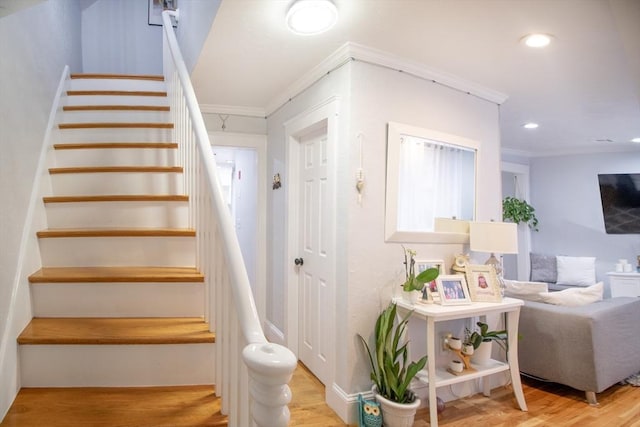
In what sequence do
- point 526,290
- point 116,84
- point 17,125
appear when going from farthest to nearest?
point 116,84 < point 526,290 < point 17,125

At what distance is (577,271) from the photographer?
516 centimetres

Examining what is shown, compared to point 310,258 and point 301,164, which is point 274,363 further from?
point 301,164

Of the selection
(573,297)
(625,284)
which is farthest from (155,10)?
(625,284)

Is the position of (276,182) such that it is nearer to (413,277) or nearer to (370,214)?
(370,214)

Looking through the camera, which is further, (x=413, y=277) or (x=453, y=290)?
(x=453, y=290)

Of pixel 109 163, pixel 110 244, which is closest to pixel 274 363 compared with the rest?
pixel 110 244

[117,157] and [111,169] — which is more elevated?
[117,157]

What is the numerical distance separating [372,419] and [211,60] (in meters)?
2.54

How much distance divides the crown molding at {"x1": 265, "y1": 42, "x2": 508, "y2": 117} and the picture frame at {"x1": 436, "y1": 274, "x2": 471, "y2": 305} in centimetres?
144

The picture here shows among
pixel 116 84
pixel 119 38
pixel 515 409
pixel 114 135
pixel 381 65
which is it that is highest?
pixel 119 38

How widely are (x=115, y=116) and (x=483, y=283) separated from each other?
3112 mm

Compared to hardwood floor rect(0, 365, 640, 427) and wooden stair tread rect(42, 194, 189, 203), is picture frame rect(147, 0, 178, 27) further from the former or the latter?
hardwood floor rect(0, 365, 640, 427)

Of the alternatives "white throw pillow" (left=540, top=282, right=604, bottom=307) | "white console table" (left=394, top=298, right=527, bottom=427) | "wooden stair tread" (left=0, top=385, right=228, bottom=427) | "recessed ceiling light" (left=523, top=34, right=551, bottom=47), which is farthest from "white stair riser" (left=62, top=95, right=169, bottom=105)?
"white throw pillow" (left=540, top=282, right=604, bottom=307)

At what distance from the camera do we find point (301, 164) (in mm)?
3146
